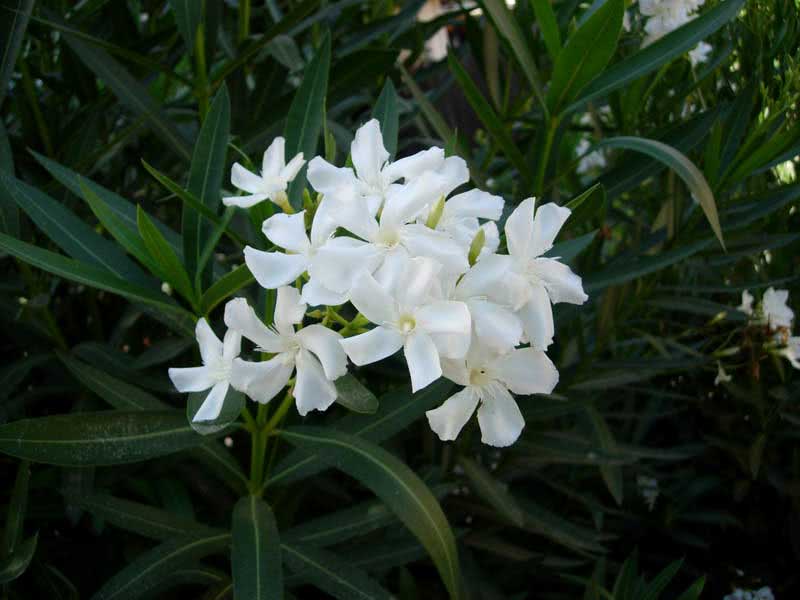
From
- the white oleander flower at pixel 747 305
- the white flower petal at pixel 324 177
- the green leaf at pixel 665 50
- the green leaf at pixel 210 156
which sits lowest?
the white flower petal at pixel 324 177

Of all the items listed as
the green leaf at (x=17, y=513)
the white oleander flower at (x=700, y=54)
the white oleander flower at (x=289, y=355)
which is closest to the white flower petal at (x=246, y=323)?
the white oleander flower at (x=289, y=355)

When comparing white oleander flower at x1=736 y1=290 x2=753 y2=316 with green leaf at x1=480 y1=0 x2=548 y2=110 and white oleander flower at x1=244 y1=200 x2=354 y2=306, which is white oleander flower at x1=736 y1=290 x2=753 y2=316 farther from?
white oleander flower at x1=244 y1=200 x2=354 y2=306

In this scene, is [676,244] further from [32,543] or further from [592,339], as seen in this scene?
[32,543]

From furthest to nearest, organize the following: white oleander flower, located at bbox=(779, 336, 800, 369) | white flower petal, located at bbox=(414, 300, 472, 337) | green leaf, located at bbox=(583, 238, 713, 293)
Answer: white oleander flower, located at bbox=(779, 336, 800, 369) < green leaf, located at bbox=(583, 238, 713, 293) < white flower petal, located at bbox=(414, 300, 472, 337)

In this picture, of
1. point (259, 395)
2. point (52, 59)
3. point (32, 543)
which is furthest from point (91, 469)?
point (52, 59)

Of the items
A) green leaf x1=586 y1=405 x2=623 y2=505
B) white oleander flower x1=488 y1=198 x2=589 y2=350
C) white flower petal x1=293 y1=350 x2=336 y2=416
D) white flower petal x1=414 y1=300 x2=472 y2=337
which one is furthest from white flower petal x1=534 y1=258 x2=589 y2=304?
green leaf x1=586 y1=405 x2=623 y2=505

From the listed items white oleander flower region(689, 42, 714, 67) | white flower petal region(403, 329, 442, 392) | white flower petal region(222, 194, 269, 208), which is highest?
white oleander flower region(689, 42, 714, 67)

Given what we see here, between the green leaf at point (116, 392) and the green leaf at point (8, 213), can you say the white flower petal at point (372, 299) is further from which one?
the green leaf at point (8, 213)

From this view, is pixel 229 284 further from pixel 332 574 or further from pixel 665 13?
pixel 665 13
